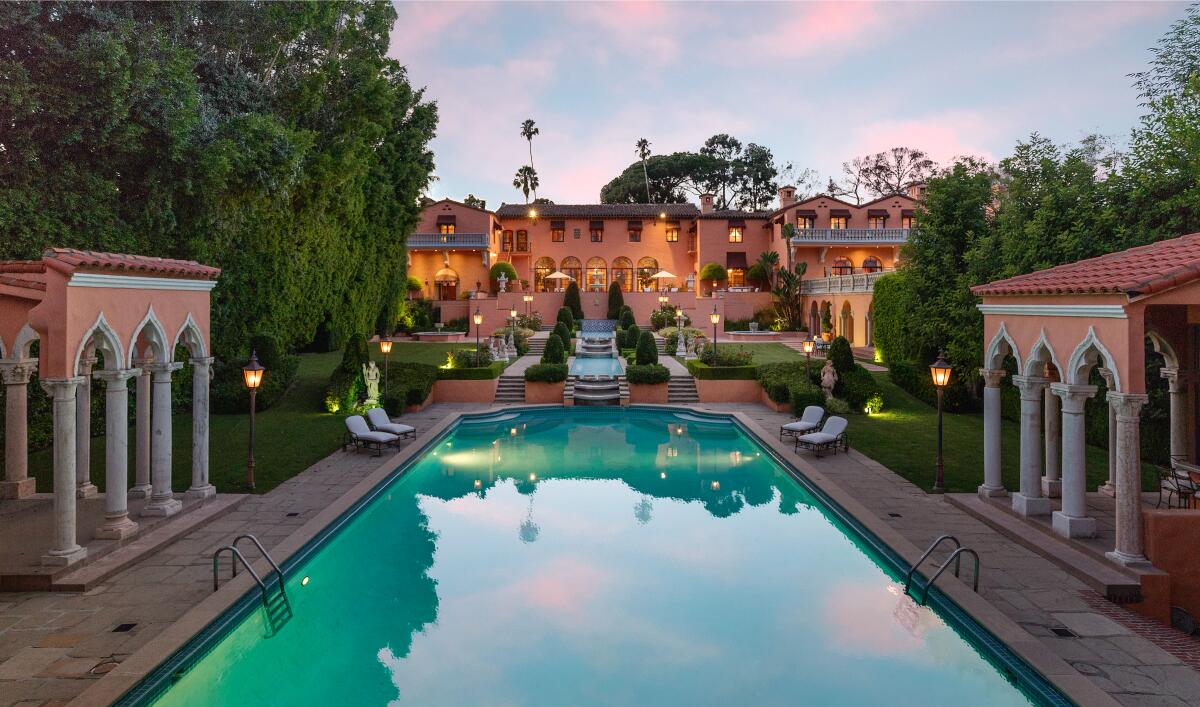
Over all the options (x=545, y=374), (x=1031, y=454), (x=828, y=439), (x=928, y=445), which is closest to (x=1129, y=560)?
(x=1031, y=454)

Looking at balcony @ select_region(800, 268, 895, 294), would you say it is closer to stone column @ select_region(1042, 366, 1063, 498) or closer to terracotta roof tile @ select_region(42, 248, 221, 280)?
stone column @ select_region(1042, 366, 1063, 498)

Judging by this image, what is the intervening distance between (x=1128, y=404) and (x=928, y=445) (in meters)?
8.31

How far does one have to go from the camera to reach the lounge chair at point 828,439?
15703mm

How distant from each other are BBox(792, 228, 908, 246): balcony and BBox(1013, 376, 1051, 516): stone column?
3456cm

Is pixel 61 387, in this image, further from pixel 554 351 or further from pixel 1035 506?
pixel 554 351

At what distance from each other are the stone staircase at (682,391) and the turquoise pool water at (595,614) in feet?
33.2

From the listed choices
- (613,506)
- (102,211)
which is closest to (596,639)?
(613,506)

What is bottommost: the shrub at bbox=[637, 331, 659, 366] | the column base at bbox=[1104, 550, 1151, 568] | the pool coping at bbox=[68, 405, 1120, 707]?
the pool coping at bbox=[68, 405, 1120, 707]

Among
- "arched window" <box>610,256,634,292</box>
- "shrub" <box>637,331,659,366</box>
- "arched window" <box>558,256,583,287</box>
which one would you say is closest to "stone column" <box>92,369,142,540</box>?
"shrub" <box>637,331,659,366</box>

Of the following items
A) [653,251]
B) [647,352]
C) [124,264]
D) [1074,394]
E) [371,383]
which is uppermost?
[653,251]

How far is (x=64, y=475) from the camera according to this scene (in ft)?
27.1

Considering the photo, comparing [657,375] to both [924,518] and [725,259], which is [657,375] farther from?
[725,259]

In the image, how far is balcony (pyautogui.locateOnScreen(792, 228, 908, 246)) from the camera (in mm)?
43688

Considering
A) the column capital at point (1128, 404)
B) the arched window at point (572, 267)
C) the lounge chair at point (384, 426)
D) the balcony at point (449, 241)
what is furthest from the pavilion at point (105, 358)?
the arched window at point (572, 267)
